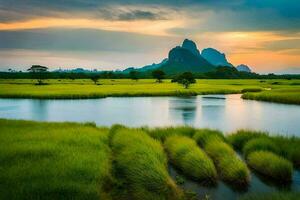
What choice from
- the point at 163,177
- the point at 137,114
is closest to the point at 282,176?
the point at 163,177

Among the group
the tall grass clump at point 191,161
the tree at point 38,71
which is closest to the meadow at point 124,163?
the tall grass clump at point 191,161

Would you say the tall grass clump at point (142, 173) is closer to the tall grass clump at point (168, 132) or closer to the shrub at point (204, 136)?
the shrub at point (204, 136)

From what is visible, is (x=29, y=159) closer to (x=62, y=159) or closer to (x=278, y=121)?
(x=62, y=159)

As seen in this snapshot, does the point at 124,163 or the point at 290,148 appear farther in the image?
the point at 290,148

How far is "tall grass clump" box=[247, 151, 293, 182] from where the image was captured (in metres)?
16.4

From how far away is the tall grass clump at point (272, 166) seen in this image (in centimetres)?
1641

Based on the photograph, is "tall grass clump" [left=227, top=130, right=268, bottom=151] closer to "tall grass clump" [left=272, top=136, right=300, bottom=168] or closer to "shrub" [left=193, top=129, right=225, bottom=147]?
"shrub" [left=193, top=129, right=225, bottom=147]

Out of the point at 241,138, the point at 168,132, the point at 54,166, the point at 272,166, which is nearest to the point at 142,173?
the point at 54,166

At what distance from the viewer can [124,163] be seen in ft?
53.9

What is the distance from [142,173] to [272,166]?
6842 mm

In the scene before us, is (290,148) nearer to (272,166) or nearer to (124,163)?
(272,166)

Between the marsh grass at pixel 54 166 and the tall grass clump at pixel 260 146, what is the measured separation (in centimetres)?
838

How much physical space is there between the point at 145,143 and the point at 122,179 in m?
4.45

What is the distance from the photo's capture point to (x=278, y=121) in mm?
38906
